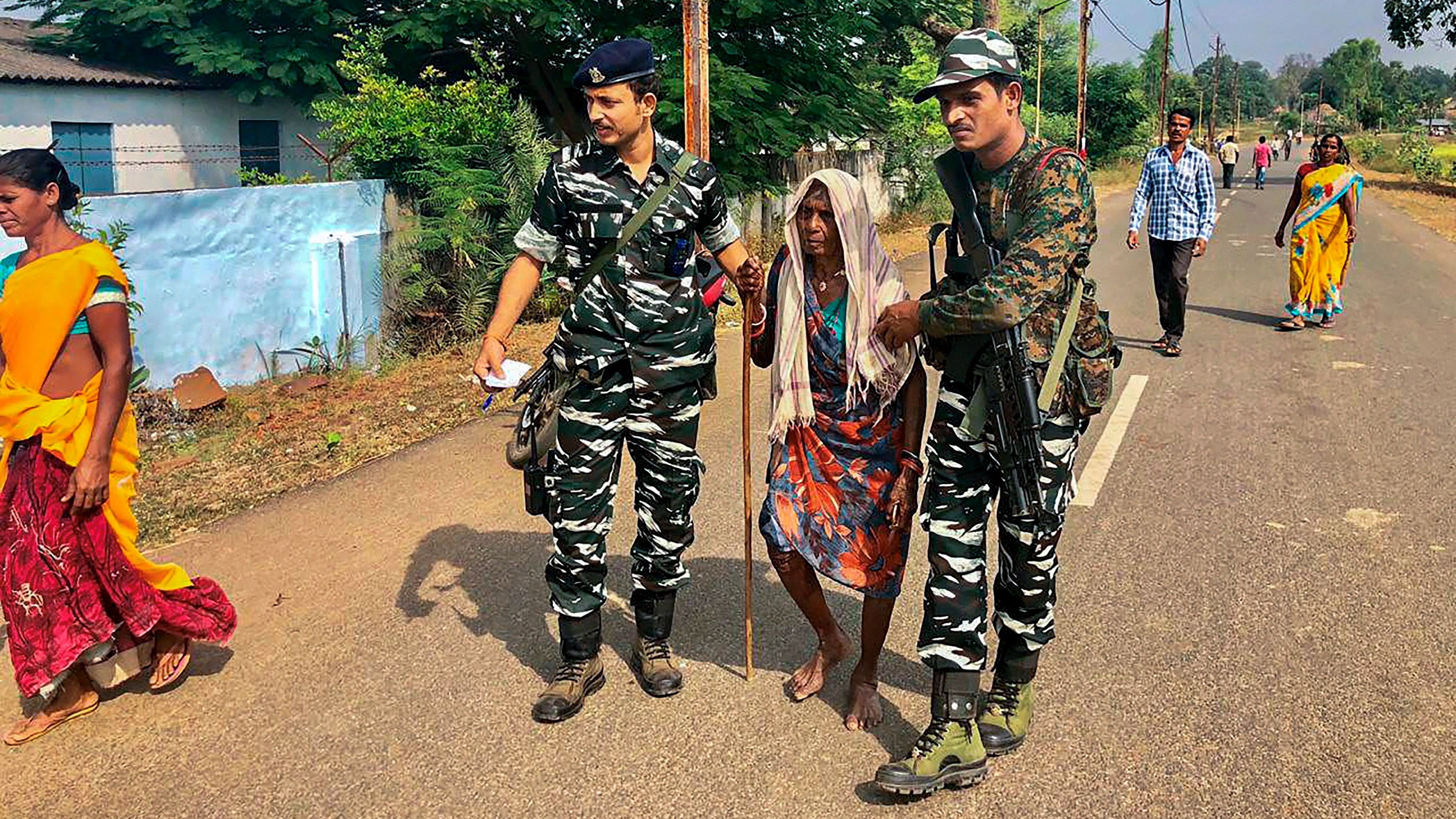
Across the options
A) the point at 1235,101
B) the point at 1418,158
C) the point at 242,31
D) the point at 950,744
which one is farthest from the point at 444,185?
the point at 1235,101

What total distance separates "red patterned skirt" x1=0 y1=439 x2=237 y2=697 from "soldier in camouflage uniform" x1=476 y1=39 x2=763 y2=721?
4.33 feet

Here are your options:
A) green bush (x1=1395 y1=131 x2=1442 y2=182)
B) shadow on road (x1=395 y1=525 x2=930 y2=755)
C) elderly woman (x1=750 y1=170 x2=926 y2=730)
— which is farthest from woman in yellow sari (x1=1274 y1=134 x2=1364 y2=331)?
green bush (x1=1395 y1=131 x2=1442 y2=182)

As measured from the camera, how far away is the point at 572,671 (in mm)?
3496

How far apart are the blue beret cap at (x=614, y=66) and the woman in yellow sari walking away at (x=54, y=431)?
158cm

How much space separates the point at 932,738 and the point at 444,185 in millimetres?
7714

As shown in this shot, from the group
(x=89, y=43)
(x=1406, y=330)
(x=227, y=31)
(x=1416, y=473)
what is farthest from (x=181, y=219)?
(x=89, y=43)

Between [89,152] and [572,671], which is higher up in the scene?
[89,152]

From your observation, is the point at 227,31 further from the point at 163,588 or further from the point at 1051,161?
the point at 1051,161

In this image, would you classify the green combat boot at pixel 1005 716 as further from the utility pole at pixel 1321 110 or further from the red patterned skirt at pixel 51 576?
the utility pole at pixel 1321 110

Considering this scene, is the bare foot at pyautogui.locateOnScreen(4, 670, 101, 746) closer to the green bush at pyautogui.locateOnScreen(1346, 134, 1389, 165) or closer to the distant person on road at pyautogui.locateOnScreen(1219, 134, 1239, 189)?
the distant person on road at pyautogui.locateOnScreen(1219, 134, 1239, 189)

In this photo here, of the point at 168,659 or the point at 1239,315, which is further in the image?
the point at 1239,315

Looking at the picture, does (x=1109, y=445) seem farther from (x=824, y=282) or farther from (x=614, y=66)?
(x=614, y=66)

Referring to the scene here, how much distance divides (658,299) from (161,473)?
161 inches

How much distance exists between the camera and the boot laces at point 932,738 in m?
2.91
